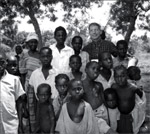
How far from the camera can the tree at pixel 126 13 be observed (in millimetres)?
12422

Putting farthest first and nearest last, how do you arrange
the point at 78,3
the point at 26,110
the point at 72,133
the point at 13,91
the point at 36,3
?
1. the point at 78,3
2. the point at 36,3
3. the point at 26,110
4. the point at 13,91
5. the point at 72,133

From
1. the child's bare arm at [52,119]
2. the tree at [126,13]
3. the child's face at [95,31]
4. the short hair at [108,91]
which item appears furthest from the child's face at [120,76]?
the tree at [126,13]

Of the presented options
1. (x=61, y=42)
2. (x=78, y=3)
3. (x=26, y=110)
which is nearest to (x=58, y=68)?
(x=61, y=42)

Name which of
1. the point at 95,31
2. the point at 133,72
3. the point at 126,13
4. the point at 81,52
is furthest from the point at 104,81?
the point at 126,13

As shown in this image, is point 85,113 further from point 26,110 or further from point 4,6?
point 4,6

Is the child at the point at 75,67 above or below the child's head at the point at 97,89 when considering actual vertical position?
above

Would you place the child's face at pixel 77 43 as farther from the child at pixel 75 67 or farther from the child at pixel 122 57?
the child at pixel 122 57

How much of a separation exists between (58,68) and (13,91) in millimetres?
937

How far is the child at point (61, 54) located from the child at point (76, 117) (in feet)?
2.98

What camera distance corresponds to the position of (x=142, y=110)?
3.84 meters

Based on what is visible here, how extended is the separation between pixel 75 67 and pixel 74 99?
67cm

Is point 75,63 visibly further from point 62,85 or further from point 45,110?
point 45,110

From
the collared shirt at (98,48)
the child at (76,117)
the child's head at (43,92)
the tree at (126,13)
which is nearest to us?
the child at (76,117)

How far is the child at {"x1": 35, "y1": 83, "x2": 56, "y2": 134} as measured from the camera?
3.49m
